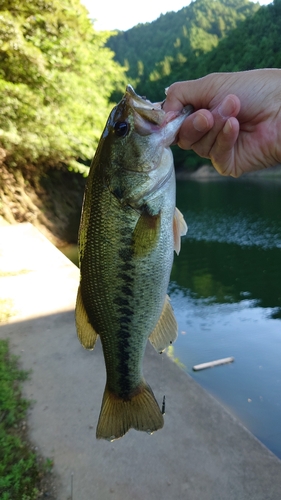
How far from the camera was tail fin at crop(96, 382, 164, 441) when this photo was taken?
5.66 ft

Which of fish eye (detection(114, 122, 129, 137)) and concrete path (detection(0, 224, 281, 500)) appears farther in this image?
concrete path (detection(0, 224, 281, 500))

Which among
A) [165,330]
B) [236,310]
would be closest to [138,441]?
[165,330]

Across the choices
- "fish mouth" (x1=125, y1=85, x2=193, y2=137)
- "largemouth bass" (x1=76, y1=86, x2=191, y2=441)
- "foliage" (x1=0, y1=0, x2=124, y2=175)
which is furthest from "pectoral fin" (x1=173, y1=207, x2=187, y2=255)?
"foliage" (x1=0, y1=0, x2=124, y2=175)

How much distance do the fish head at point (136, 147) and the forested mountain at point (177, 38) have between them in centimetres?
5835

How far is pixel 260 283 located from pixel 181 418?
8.56 metres

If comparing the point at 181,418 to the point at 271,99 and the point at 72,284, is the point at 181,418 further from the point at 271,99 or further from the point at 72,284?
the point at 72,284

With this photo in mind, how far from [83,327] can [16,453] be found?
A: 2340 mm

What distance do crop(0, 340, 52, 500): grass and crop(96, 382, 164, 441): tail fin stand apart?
5.56 ft

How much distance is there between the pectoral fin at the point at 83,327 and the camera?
1.74 metres

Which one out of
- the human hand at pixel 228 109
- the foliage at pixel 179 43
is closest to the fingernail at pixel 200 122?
the human hand at pixel 228 109

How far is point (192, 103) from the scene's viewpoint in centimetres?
206

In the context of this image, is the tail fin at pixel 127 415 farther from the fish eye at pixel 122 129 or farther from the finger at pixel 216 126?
the finger at pixel 216 126

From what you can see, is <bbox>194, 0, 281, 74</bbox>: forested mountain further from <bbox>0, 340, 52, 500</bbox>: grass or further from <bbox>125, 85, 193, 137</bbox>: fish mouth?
<bbox>125, 85, 193, 137</bbox>: fish mouth

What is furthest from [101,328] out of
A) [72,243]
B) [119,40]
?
[119,40]
